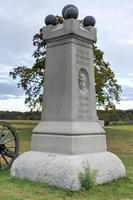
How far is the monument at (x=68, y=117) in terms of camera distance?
24.6 feet

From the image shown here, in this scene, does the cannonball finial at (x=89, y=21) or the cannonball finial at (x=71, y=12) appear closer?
the cannonball finial at (x=71, y=12)

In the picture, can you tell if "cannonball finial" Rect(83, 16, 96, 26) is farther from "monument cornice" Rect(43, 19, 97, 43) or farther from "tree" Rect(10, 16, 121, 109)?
"tree" Rect(10, 16, 121, 109)

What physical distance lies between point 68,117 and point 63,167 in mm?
1121

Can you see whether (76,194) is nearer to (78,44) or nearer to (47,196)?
(47,196)

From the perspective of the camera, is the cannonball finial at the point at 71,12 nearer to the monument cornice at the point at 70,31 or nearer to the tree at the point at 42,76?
the monument cornice at the point at 70,31

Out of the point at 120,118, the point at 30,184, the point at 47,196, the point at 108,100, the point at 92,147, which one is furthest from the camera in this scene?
the point at 120,118

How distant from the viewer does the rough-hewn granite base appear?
6996 millimetres

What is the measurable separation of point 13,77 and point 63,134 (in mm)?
25501

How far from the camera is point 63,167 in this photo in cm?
706

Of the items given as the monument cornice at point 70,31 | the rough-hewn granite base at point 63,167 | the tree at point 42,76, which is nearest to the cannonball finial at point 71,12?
the monument cornice at point 70,31

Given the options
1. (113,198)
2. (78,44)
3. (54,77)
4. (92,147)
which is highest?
(78,44)

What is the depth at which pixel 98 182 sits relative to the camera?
748cm

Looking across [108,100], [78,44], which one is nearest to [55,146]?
[78,44]

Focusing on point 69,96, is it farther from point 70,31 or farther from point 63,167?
point 63,167
